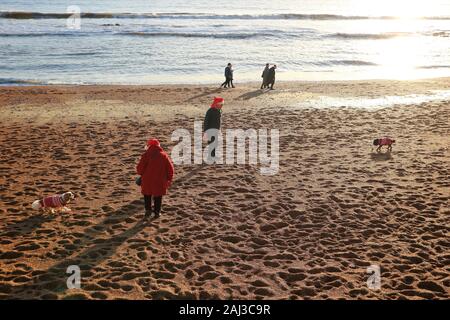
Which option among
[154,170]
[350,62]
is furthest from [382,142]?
[350,62]

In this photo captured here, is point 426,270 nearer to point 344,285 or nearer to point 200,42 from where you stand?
point 344,285

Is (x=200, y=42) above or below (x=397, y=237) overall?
above

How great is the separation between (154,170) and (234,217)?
1551 millimetres

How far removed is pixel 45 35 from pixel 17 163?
3343 cm

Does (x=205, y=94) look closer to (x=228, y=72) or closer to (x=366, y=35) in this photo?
(x=228, y=72)

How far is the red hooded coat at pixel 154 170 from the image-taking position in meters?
6.76

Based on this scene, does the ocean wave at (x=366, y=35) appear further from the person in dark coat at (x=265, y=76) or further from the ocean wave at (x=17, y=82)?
the ocean wave at (x=17, y=82)

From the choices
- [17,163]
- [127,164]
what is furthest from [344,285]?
[17,163]

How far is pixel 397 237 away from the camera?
6.68 meters

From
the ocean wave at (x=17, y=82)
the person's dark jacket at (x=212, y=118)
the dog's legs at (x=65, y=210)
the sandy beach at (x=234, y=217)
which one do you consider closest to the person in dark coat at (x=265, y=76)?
the sandy beach at (x=234, y=217)

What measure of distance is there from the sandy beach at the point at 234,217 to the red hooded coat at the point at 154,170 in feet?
2.00

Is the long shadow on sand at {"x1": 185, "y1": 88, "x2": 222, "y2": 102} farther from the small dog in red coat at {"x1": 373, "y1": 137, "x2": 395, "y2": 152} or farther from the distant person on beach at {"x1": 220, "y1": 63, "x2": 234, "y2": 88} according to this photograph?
the small dog in red coat at {"x1": 373, "y1": 137, "x2": 395, "y2": 152}

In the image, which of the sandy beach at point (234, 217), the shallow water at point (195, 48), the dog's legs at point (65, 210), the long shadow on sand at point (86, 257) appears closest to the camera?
the long shadow on sand at point (86, 257)

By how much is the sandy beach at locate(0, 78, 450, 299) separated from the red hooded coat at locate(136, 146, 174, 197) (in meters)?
0.61
